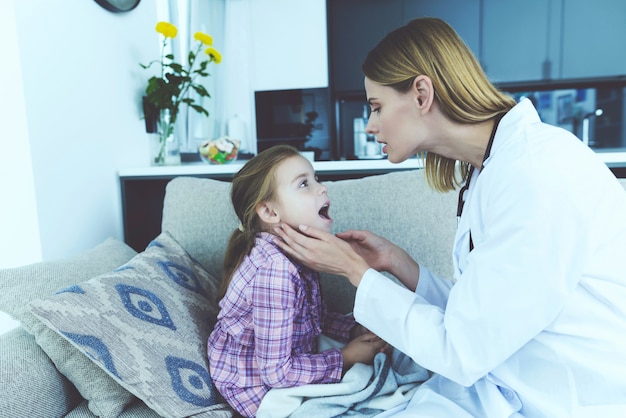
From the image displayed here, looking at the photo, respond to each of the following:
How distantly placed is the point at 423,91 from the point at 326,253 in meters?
0.38

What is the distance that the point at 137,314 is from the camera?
1.02 metres

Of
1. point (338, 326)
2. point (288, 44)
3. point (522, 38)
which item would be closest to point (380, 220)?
point (338, 326)

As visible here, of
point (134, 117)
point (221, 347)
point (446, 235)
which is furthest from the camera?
point (134, 117)

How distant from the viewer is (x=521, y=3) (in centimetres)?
343

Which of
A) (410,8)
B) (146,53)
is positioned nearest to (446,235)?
(146,53)

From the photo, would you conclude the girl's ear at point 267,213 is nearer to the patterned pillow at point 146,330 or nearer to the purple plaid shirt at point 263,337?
the purple plaid shirt at point 263,337

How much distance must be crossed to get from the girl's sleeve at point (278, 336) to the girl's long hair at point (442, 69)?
18.2 inches

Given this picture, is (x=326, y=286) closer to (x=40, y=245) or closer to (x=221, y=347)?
(x=221, y=347)

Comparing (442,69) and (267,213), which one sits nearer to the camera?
(442,69)

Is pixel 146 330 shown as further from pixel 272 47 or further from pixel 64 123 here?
pixel 272 47

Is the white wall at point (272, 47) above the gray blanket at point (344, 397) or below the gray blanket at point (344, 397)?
above

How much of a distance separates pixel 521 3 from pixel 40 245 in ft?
11.2

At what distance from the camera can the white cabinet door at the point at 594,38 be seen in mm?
3340

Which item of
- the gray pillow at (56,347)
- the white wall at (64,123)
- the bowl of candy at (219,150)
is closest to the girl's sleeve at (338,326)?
the gray pillow at (56,347)
